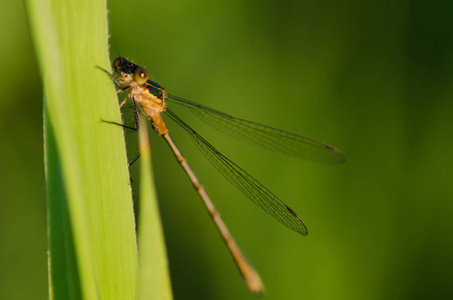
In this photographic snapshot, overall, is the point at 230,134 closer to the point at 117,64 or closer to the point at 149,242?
the point at 117,64

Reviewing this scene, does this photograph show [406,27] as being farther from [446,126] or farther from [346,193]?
[346,193]

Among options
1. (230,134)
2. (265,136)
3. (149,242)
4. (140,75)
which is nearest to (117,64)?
(140,75)

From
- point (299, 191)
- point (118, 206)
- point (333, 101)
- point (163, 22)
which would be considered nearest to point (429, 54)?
point (333, 101)

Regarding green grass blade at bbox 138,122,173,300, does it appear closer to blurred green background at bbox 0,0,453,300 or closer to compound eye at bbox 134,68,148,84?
compound eye at bbox 134,68,148,84

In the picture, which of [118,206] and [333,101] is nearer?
Answer: [118,206]

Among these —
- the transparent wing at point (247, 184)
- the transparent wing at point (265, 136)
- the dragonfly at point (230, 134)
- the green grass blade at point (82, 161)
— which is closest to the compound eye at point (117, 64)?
the dragonfly at point (230, 134)

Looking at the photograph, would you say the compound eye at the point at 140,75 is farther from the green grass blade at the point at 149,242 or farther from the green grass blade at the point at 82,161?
the green grass blade at the point at 149,242

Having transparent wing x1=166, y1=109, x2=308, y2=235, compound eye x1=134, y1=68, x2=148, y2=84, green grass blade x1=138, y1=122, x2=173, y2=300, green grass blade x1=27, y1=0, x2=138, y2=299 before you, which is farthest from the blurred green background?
green grass blade x1=138, y1=122, x2=173, y2=300
